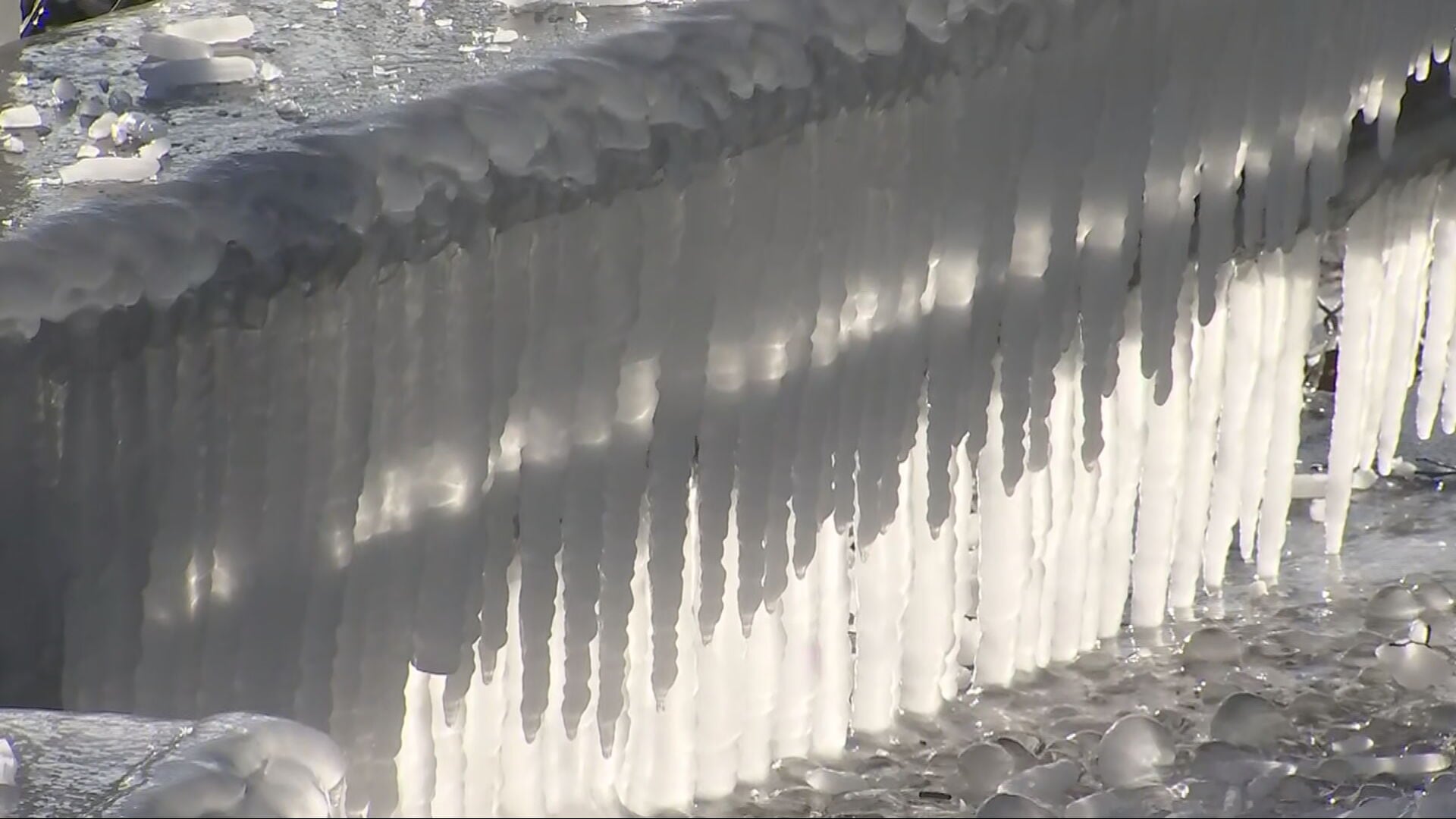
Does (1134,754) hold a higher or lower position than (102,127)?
lower

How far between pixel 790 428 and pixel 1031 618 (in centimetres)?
49

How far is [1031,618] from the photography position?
1709 millimetres

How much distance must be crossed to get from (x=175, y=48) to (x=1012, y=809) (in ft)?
2.80

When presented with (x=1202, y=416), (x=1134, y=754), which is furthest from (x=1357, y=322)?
(x=1134, y=754)

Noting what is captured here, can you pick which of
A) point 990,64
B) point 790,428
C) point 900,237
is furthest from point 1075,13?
point 790,428

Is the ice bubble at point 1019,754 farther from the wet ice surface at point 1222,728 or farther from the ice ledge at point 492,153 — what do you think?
the ice ledge at point 492,153

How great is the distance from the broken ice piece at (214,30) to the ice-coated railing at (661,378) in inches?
14.6

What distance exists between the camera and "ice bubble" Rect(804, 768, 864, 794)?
1472 mm

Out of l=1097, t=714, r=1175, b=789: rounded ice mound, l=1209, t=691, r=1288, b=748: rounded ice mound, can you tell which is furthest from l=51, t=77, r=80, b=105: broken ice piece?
l=1209, t=691, r=1288, b=748: rounded ice mound

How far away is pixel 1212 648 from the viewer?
70.2 inches

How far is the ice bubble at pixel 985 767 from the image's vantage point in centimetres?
149

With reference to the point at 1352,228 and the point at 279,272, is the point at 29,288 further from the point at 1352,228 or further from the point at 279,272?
the point at 1352,228

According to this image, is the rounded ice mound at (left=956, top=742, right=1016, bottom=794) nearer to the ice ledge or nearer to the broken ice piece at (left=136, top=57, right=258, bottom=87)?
the ice ledge

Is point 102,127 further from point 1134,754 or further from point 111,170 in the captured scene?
point 1134,754
